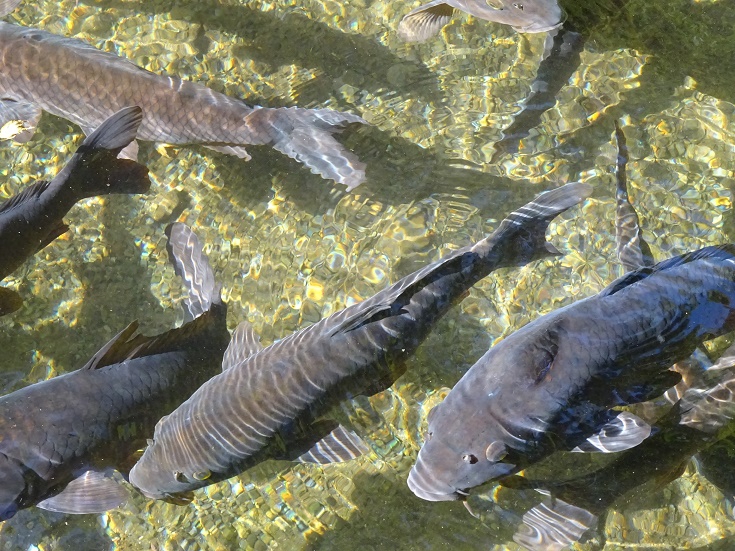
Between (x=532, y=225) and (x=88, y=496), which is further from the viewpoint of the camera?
(x=532, y=225)

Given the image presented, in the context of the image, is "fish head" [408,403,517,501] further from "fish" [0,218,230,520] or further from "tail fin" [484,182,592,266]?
"fish" [0,218,230,520]

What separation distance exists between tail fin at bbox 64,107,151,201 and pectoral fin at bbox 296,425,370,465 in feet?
7.77

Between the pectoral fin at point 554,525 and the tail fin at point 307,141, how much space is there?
2.52 meters

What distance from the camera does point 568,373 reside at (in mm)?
Answer: 3305

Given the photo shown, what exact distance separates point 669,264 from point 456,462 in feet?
5.37

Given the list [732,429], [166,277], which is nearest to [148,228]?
[166,277]

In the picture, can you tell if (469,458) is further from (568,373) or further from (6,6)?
(6,6)

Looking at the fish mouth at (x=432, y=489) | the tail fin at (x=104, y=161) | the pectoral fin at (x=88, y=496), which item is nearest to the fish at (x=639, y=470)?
the fish mouth at (x=432, y=489)

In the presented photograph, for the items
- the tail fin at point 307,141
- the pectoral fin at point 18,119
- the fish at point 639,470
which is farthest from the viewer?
the pectoral fin at point 18,119

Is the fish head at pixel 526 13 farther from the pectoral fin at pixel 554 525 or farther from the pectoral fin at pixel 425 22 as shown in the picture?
the pectoral fin at pixel 554 525

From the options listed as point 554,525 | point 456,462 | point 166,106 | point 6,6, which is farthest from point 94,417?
point 6,6

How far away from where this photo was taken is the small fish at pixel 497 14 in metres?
4.95

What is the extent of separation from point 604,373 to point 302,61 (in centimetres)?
383

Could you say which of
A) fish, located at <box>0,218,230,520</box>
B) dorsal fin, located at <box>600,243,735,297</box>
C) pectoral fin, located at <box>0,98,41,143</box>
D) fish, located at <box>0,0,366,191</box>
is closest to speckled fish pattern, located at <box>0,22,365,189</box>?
fish, located at <box>0,0,366,191</box>
